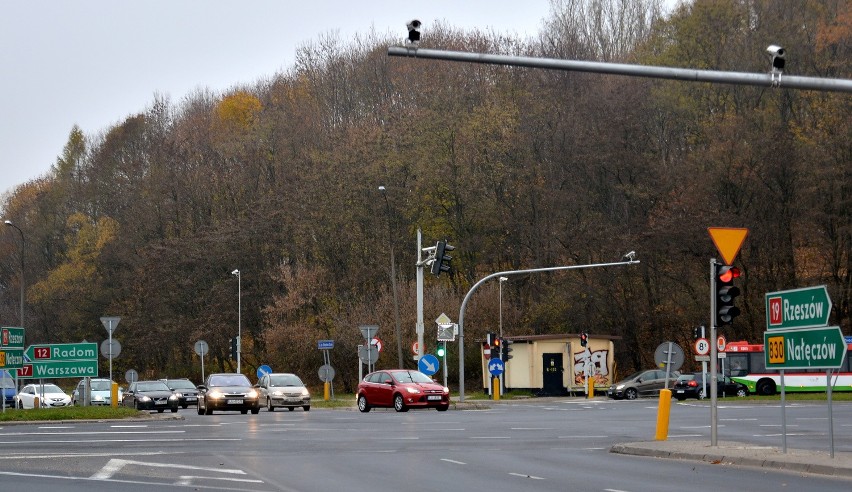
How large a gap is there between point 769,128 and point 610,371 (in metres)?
14.1

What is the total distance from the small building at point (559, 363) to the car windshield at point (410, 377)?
20.4 meters

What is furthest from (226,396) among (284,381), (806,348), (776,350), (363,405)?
(806,348)

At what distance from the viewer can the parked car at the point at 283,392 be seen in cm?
4678

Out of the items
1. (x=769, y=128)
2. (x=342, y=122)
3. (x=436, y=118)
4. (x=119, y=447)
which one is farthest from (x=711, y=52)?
(x=119, y=447)

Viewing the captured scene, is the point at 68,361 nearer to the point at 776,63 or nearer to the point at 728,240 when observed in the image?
the point at 728,240

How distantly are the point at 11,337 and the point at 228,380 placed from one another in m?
7.29

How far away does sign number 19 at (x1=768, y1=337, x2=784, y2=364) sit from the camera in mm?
21156

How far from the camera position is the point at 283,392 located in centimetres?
4722

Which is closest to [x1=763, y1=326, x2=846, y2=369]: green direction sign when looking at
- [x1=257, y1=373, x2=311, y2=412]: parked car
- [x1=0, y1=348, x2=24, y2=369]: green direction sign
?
[x1=0, y1=348, x2=24, y2=369]: green direction sign

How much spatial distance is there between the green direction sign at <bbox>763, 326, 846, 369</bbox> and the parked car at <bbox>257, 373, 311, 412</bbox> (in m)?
27.0

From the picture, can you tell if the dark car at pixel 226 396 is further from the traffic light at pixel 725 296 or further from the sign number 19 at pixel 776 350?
the sign number 19 at pixel 776 350

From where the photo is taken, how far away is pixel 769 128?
6341 centimetres

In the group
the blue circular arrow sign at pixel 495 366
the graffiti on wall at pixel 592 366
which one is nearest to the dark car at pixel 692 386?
the graffiti on wall at pixel 592 366

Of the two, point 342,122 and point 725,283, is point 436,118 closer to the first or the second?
point 342,122
